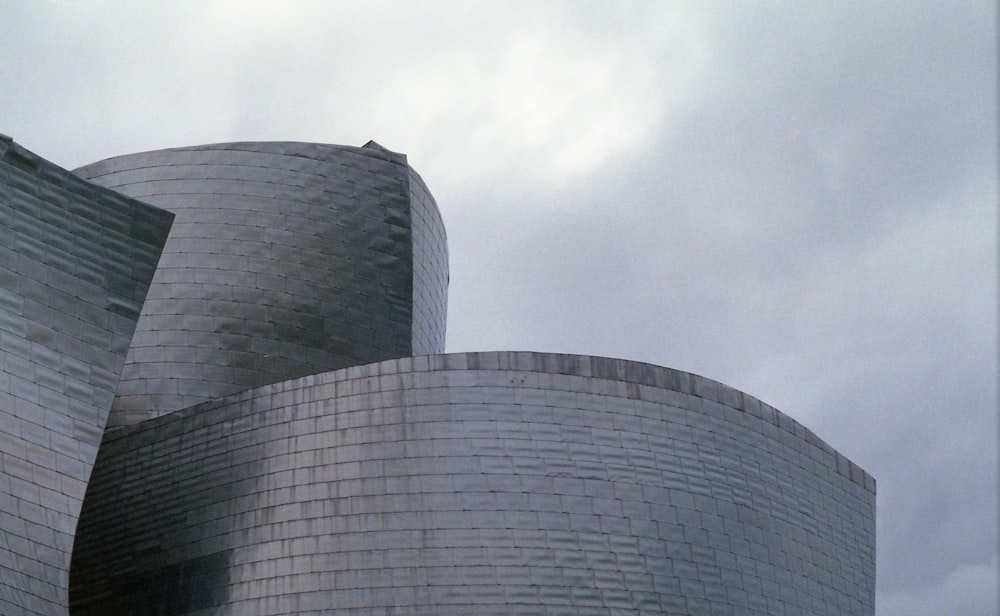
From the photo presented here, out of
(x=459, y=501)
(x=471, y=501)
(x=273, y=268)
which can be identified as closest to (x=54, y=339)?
(x=459, y=501)

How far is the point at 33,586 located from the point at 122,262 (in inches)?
212

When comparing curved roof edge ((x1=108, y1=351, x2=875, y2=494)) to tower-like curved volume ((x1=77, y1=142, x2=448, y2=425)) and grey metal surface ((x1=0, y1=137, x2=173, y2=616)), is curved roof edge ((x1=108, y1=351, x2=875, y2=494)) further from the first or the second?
tower-like curved volume ((x1=77, y1=142, x2=448, y2=425))

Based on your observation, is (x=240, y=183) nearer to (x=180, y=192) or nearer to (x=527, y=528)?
(x=180, y=192)

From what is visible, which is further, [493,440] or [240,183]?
[240,183]

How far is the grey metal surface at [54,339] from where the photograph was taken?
18953mm

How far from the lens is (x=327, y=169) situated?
3030 centimetres

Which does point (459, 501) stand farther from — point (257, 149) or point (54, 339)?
point (257, 149)

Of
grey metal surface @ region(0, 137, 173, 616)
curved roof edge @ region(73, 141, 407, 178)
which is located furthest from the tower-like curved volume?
grey metal surface @ region(0, 137, 173, 616)

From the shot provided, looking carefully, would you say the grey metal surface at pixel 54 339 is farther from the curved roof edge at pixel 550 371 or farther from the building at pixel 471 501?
the curved roof edge at pixel 550 371

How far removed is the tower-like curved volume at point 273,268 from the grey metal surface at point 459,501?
3768 millimetres

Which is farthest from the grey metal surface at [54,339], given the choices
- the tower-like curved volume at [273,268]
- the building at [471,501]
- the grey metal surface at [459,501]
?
the tower-like curved volume at [273,268]

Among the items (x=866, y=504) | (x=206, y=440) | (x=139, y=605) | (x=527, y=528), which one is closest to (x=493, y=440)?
(x=527, y=528)

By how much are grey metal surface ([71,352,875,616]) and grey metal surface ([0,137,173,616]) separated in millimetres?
2580

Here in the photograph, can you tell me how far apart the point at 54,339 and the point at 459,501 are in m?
6.64
